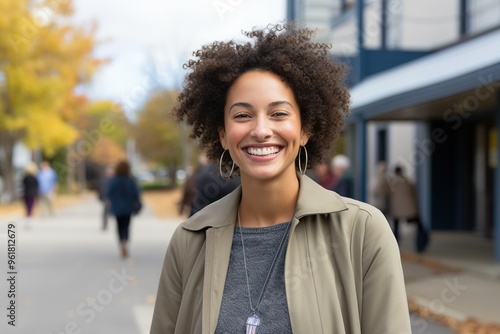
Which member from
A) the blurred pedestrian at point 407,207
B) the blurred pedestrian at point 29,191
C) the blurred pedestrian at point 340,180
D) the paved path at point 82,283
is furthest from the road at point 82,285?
the blurred pedestrian at point 407,207

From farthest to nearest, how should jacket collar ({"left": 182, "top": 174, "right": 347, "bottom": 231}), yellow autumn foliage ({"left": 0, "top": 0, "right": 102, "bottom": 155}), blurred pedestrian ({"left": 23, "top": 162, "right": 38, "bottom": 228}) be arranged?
yellow autumn foliage ({"left": 0, "top": 0, "right": 102, "bottom": 155})
blurred pedestrian ({"left": 23, "top": 162, "right": 38, "bottom": 228})
jacket collar ({"left": 182, "top": 174, "right": 347, "bottom": 231})

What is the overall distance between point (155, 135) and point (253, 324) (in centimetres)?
4682

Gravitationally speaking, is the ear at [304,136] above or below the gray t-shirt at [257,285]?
above

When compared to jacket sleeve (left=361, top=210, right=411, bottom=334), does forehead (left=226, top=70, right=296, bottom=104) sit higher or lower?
higher

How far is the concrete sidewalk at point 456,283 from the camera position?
23.5ft

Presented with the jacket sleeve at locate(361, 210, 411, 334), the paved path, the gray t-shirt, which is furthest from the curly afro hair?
the paved path

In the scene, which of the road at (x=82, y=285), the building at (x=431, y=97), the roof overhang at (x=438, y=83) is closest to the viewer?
the road at (x=82, y=285)

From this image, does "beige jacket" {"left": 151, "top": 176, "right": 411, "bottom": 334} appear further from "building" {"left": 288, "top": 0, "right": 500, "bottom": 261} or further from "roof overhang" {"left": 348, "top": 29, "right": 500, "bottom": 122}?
"building" {"left": 288, "top": 0, "right": 500, "bottom": 261}

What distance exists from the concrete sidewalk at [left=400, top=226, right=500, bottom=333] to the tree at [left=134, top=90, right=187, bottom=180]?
3118cm

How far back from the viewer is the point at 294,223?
6.61ft

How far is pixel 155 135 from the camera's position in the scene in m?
48.3

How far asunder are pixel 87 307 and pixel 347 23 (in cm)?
1590

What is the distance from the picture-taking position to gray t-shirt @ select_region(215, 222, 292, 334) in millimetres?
1989

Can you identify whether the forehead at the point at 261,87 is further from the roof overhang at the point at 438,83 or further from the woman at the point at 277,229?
the roof overhang at the point at 438,83
